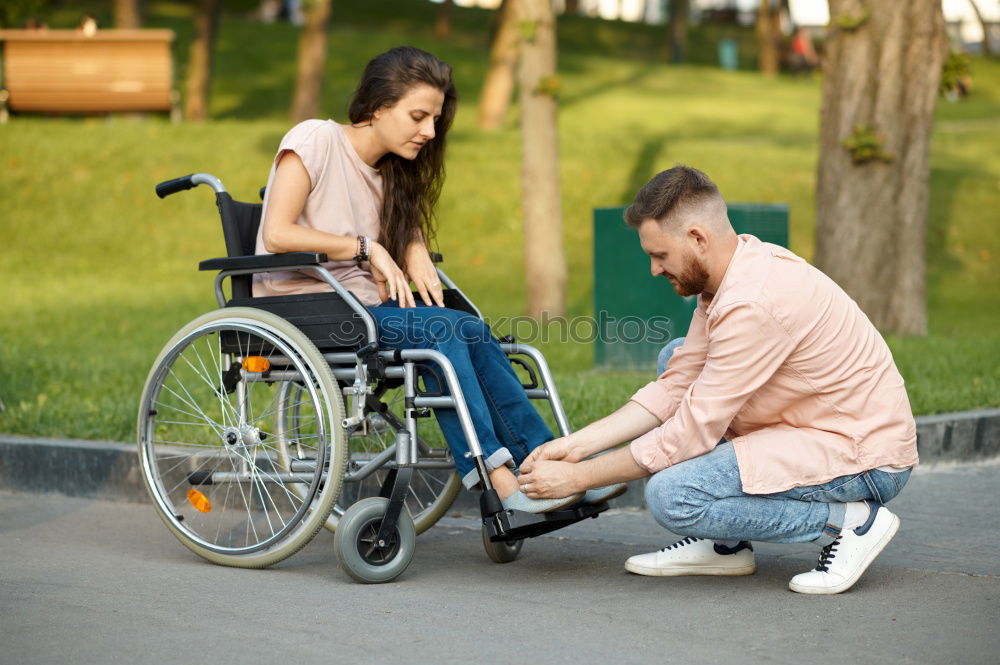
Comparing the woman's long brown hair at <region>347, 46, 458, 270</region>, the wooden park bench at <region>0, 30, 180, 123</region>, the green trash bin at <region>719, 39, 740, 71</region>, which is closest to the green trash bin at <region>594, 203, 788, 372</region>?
the woman's long brown hair at <region>347, 46, 458, 270</region>

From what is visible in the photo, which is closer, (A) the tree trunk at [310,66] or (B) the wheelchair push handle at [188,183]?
(B) the wheelchair push handle at [188,183]

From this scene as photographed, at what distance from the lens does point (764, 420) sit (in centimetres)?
386

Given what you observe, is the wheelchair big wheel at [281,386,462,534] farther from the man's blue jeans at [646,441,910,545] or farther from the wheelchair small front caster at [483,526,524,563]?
the man's blue jeans at [646,441,910,545]

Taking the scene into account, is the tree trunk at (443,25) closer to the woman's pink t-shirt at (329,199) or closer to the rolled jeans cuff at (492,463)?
the woman's pink t-shirt at (329,199)

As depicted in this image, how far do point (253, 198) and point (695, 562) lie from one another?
1097 centimetres

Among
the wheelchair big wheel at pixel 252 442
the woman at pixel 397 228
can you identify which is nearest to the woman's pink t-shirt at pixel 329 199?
the woman at pixel 397 228

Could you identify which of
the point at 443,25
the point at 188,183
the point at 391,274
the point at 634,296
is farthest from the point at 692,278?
the point at 443,25

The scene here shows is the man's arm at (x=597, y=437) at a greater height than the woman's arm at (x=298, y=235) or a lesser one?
lesser

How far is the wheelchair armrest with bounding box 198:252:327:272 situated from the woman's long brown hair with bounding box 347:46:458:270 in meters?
0.53

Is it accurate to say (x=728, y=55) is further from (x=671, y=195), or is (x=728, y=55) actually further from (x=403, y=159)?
(x=671, y=195)

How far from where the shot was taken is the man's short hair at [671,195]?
12.1ft

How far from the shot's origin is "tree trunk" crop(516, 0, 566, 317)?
10.6 m

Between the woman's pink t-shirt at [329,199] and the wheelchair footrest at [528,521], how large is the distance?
95 centimetres

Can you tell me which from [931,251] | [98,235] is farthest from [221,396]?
[931,251]
